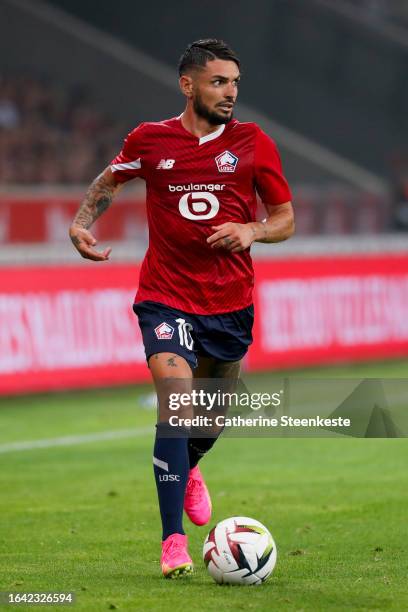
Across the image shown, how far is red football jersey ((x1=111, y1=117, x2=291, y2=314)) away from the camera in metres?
6.81

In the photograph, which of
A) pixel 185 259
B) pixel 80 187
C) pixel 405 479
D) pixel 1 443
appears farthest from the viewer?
pixel 80 187

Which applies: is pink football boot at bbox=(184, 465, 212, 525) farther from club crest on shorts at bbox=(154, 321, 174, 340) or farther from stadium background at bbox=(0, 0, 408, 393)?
stadium background at bbox=(0, 0, 408, 393)

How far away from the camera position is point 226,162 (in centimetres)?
681

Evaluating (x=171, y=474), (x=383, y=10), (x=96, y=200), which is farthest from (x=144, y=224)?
(x=171, y=474)

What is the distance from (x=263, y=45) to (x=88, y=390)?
13.0m

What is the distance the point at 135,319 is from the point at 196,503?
9053 millimetres

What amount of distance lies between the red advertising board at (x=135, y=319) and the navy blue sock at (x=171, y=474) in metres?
8.45

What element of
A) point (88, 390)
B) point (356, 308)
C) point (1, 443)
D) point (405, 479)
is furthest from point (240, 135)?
point (356, 308)

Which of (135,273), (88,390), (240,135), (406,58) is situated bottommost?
(88,390)

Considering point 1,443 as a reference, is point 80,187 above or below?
above

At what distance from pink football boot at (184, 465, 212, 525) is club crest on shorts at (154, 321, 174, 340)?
999mm

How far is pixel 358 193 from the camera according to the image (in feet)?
70.1

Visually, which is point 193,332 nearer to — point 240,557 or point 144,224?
point 240,557

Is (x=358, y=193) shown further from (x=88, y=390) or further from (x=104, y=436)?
(x=104, y=436)
